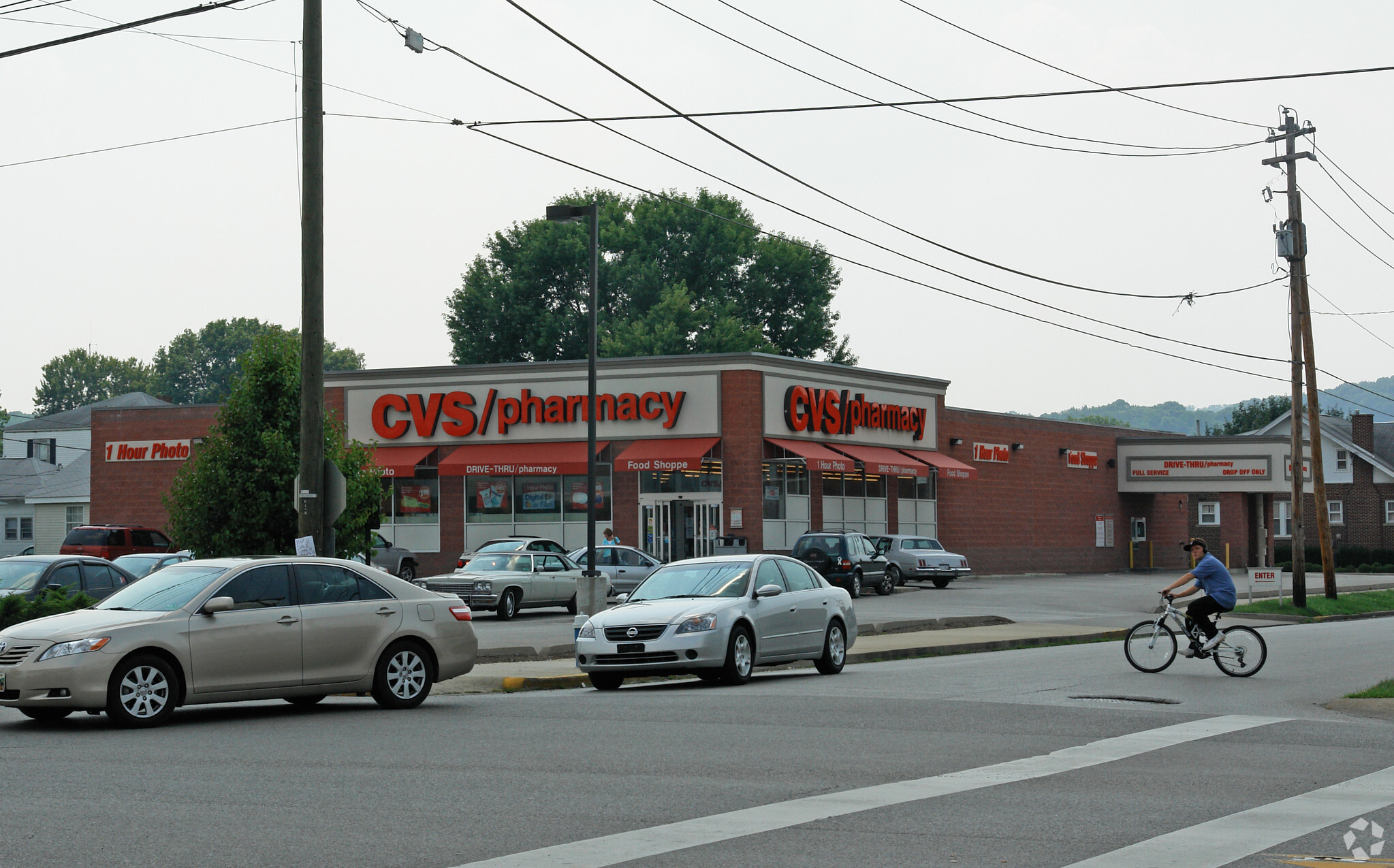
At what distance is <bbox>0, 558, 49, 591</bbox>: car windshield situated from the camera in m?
22.4

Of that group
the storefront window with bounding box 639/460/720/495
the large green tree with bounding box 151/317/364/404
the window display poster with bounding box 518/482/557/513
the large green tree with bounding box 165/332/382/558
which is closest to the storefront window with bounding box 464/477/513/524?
the window display poster with bounding box 518/482/557/513

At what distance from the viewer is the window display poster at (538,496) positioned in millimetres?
44812

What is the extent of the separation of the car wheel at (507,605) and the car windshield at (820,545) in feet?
A: 30.6

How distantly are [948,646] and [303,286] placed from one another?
1166 centimetres

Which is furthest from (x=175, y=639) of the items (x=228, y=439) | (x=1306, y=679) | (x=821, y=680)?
(x=228, y=439)

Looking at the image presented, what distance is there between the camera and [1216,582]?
17.2 m

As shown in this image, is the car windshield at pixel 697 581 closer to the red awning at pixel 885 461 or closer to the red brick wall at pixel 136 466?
the red awning at pixel 885 461

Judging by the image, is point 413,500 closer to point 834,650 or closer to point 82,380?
point 834,650

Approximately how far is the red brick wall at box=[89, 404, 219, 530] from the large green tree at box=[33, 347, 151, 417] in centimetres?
7228

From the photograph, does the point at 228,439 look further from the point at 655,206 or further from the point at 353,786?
the point at 655,206

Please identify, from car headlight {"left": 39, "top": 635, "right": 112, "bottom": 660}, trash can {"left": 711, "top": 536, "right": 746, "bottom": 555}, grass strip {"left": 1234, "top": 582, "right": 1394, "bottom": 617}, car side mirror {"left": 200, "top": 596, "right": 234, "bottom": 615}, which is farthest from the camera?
trash can {"left": 711, "top": 536, "right": 746, "bottom": 555}

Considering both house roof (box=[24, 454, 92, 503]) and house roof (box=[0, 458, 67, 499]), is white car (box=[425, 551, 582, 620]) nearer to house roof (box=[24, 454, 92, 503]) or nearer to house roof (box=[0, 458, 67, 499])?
house roof (box=[24, 454, 92, 503])

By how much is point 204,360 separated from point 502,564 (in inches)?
3682

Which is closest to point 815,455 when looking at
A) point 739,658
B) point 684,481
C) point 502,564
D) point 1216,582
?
point 684,481
